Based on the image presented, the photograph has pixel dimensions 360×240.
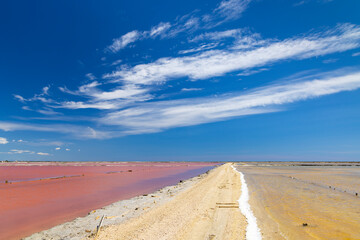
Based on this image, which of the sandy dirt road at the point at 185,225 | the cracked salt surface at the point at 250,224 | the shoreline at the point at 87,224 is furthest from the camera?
the shoreline at the point at 87,224

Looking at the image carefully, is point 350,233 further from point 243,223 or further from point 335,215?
point 243,223

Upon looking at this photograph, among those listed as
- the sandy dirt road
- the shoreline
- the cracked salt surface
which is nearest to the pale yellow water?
the cracked salt surface

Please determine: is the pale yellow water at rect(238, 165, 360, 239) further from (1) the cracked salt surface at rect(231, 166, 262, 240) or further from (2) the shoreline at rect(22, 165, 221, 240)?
(2) the shoreline at rect(22, 165, 221, 240)

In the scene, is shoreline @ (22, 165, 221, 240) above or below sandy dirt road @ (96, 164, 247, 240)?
below

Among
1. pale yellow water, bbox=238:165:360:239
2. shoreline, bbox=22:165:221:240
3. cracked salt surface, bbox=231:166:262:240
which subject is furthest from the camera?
shoreline, bbox=22:165:221:240

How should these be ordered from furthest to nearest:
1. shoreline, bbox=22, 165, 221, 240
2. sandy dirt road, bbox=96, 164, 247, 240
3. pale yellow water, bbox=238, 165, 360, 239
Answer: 1. shoreline, bbox=22, 165, 221, 240
2. pale yellow water, bbox=238, 165, 360, 239
3. sandy dirt road, bbox=96, 164, 247, 240

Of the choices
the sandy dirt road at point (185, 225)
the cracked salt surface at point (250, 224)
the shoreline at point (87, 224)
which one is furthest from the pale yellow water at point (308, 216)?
the shoreline at point (87, 224)

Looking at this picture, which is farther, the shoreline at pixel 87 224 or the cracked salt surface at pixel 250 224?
the shoreline at pixel 87 224

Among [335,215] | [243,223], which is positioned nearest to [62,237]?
[243,223]

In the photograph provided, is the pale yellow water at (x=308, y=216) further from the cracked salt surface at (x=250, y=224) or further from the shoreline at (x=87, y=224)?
the shoreline at (x=87, y=224)

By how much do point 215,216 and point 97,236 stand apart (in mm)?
4966

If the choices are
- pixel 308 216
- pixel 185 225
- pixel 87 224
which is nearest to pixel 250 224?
pixel 185 225

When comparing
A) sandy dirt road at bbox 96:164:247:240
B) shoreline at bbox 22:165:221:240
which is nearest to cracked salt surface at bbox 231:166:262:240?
sandy dirt road at bbox 96:164:247:240

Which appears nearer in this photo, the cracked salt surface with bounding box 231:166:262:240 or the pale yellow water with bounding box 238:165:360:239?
the cracked salt surface with bounding box 231:166:262:240
